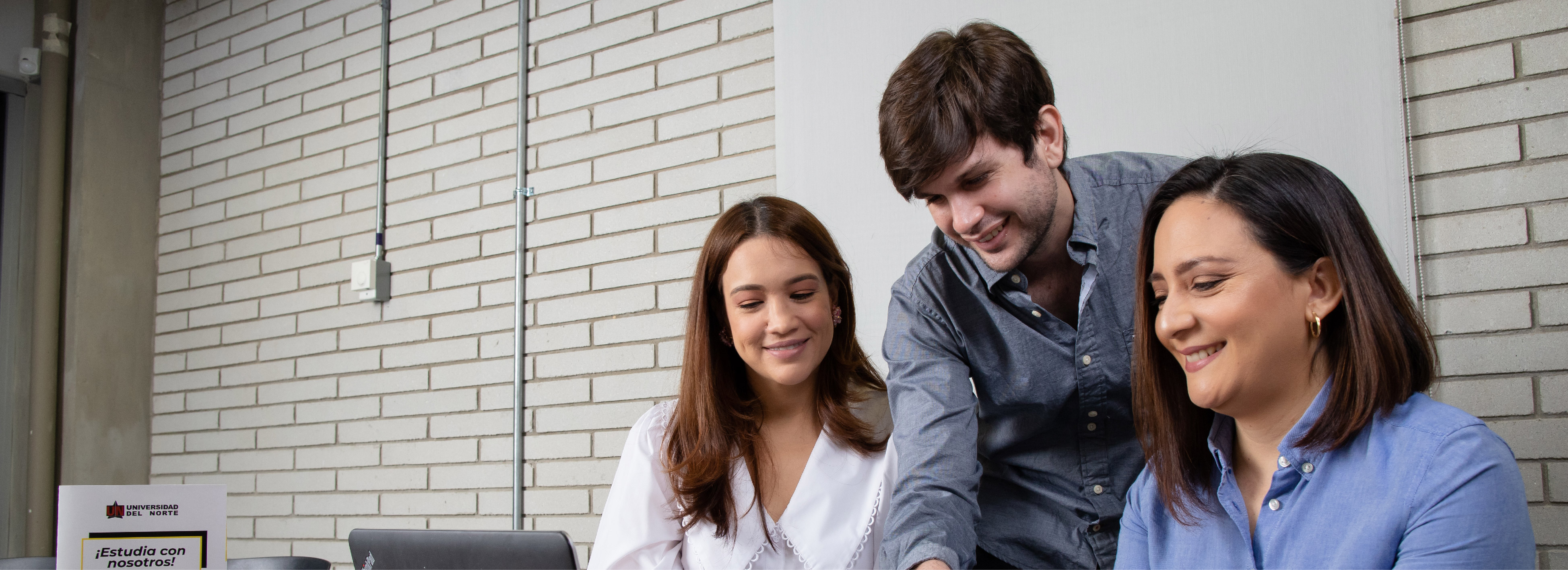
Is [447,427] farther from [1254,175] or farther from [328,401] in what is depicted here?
[1254,175]

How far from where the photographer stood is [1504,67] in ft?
6.06

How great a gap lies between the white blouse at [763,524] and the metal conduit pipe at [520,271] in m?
1.20

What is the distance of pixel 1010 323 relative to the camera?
1.84m

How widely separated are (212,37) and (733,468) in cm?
324

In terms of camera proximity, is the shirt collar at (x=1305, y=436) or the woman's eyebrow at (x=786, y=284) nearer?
the shirt collar at (x=1305, y=436)

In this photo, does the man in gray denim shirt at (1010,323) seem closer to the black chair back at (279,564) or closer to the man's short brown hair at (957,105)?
the man's short brown hair at (957,105)

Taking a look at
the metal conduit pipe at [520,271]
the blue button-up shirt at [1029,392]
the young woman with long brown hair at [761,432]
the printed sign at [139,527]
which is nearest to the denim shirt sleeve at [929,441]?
the blue button-up shirt at [1029,392]

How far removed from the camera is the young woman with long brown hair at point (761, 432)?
1.89 meters

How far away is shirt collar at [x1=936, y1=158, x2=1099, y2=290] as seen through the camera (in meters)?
1.79

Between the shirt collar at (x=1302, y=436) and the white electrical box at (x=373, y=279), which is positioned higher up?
the white electrical box at (x=373, y=279)

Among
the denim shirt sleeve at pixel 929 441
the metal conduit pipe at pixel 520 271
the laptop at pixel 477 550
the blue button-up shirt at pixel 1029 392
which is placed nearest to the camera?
the laptop at pixel 477 550

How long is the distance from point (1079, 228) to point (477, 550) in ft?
3.51

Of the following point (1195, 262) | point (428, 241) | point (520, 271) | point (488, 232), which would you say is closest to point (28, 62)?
point (428, 241)

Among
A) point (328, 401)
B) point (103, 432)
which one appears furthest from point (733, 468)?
point (103, 432)
